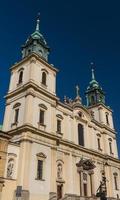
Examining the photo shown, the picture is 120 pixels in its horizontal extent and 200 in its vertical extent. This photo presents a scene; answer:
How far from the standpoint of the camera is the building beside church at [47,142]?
2416 cm

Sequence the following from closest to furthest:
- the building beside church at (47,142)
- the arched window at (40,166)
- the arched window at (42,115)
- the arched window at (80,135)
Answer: the building beside church at (47,142) < the arched window at (40,166) < the arched window at (42,115) < the arched window at (80,135)

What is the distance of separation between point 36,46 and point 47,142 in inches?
577

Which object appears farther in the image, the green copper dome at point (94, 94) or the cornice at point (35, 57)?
the green copper dome at point (94, 94)

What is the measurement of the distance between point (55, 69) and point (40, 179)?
16.2m

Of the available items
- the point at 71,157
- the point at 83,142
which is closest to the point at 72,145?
the point at 71,157

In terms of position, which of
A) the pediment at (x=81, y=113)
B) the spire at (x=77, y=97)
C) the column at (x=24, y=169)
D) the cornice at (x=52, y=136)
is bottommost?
the column at (x=24, y=169)

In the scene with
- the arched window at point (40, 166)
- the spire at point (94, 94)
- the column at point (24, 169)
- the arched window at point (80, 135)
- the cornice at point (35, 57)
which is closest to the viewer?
the column at point (24, 169)

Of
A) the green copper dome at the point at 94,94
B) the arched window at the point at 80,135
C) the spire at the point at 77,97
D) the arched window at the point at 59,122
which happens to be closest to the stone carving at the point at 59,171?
the arched window at the point at 59,122

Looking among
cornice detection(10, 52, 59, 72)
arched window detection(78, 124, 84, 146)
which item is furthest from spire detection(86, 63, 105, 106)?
cornice detection(10, 52, 59, 72)

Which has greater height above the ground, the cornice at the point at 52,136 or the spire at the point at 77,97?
the spire at the point at 77,97

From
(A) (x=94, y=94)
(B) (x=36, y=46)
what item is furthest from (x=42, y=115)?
(A) (x=94, y=94)

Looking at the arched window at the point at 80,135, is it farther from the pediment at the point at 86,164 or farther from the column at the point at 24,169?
the column at the point at 24,169

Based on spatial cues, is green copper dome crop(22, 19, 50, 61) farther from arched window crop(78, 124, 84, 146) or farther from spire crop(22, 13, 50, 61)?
arched window crop(78, 124, 84, 146)

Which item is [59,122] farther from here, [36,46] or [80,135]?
[36,46]
